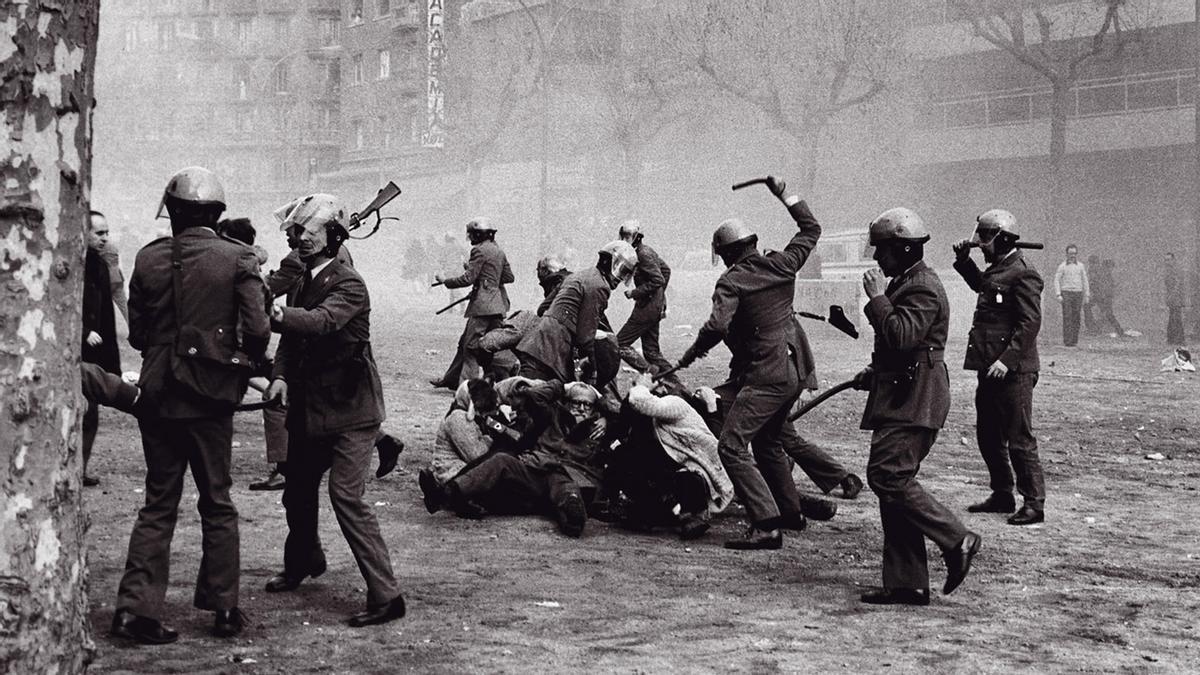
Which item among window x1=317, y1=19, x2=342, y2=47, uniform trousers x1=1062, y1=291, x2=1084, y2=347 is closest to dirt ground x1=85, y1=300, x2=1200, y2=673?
uniform trousers x1=1062, y1=291, x2=1084, y2=347

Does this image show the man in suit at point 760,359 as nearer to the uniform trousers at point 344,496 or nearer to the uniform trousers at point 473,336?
the uniform trousers at point 344,496

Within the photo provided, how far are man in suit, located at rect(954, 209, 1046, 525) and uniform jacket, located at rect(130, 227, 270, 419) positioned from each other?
422 centimetres

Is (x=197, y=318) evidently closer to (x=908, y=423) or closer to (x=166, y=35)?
(x=908, y=423)

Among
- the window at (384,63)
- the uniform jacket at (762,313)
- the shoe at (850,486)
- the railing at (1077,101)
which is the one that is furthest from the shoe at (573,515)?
the window at (384,63)

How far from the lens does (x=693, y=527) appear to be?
7.02 meters

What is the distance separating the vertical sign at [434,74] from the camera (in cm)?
5072

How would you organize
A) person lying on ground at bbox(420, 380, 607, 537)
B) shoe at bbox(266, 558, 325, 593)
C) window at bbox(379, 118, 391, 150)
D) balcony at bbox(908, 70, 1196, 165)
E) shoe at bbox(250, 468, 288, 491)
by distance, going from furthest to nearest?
window at bbox(379, 118, 391, 150) < balcony at bbox(908, 70, 1196, 165) < shoe at bbox(250, 468, 288, 491) < person lying on ground at bbox(420, 380, 607, 537) < shoe at bbox(266, 558, 325, 593)

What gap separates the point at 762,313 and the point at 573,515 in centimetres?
150

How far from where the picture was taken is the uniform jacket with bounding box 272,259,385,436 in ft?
17.2

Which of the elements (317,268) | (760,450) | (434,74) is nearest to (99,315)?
(317,268)

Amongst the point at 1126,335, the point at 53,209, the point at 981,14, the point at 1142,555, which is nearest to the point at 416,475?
the point at 1142,555

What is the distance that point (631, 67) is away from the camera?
39.3m

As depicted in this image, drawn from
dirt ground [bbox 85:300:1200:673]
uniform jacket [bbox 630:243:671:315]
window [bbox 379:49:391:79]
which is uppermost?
window [bbox 379:49:391:79]

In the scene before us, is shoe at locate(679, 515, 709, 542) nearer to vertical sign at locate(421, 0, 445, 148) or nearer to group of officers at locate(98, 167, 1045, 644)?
group of officers at locate(98, 167, 1045, 644)
